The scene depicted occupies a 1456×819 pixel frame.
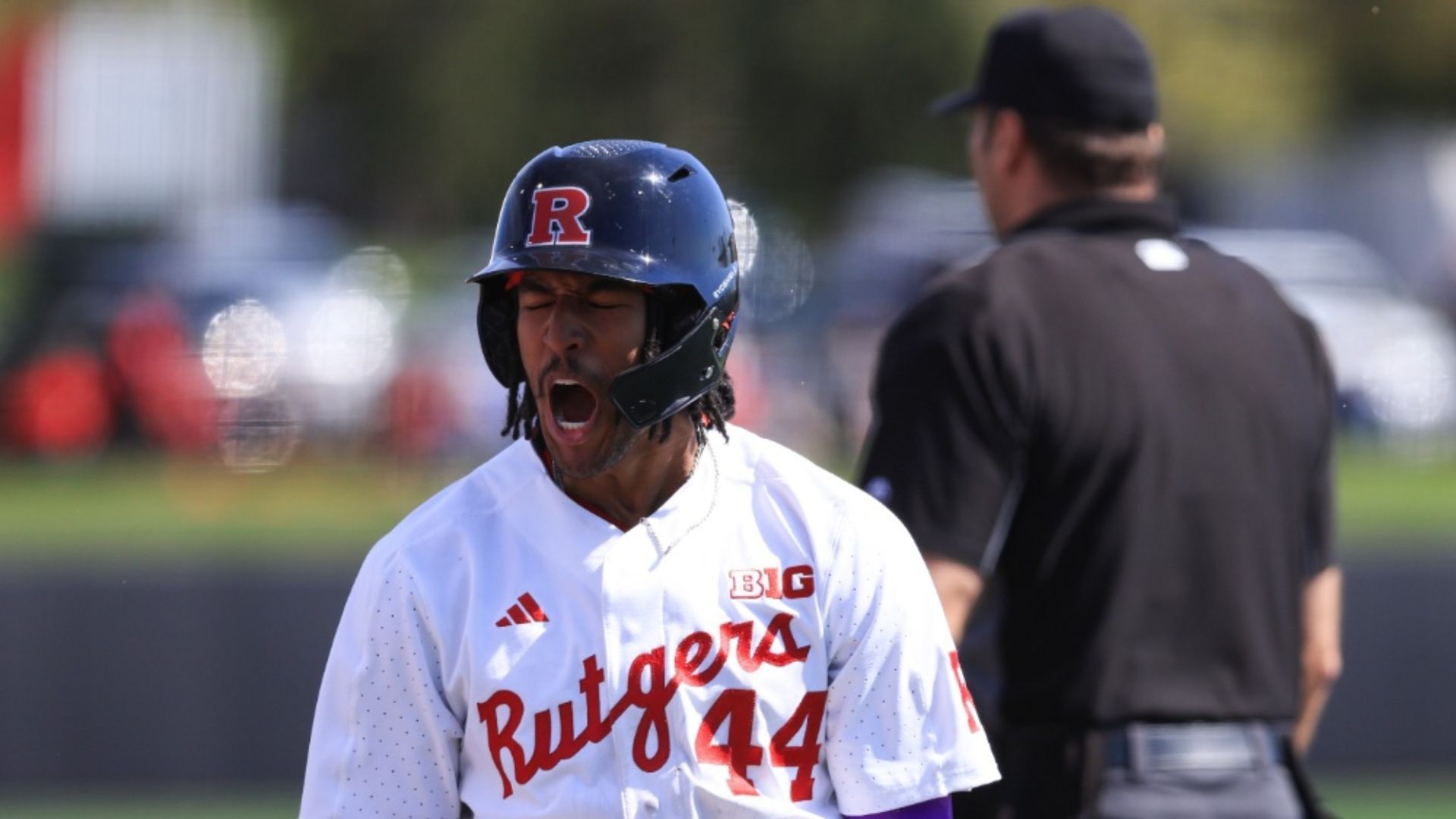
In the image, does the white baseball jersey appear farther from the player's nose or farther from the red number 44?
the player's nose

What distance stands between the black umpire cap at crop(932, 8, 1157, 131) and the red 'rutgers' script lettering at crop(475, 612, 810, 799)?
4.78 ft

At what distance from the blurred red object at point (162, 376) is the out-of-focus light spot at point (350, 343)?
3.32ft

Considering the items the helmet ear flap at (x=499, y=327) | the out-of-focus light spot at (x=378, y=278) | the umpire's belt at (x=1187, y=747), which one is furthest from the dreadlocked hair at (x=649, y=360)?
the out-of-focus light spot at (x=378, y=278)

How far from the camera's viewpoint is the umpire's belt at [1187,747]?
3.62m

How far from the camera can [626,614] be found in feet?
9.32

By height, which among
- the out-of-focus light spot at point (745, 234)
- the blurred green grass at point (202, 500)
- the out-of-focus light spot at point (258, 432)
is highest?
the out-of-focus light spot at point (745, 234)

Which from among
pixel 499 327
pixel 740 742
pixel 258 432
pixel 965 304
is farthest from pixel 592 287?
pixel 258 432

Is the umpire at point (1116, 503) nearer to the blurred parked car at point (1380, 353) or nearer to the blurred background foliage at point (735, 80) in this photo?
the blurred background foliage at point (735, 80)

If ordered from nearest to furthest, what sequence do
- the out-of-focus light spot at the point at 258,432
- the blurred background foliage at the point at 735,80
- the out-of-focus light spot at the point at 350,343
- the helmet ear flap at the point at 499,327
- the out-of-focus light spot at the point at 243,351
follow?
the helmet ear flap at the point at 499,327 → the out-of-focus light spot at the point at 258,432 → the out-of-focus light spot at the point at 243,351 → the out-of-focus light spot at the point at 350,343 → the blurred background foliage at the point at 735,80

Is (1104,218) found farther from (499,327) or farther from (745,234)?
(499,327)

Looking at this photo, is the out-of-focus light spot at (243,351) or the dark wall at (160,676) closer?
the dark wall at (160,676)

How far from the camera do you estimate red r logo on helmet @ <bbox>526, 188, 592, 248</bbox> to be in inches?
114

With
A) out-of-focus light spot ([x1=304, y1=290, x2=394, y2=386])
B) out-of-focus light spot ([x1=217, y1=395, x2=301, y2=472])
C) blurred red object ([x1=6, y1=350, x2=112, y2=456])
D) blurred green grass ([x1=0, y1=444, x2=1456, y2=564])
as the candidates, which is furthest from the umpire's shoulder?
blurred red object ([x1=6, y1=350, x2=112, y2=456])

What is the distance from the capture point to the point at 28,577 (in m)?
9.17
